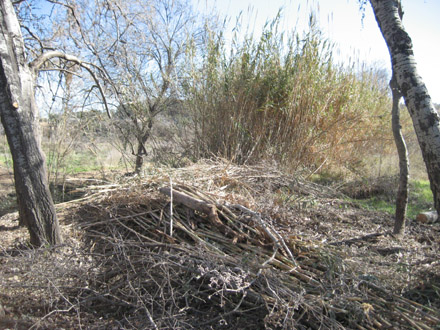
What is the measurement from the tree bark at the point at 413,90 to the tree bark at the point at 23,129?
3.08 meters

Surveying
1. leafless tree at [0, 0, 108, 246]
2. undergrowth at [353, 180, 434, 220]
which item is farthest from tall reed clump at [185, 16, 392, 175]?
leafless tree at [0, 0, 108, 246]

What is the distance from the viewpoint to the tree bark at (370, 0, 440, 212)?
7.46ft

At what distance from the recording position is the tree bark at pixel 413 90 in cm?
227

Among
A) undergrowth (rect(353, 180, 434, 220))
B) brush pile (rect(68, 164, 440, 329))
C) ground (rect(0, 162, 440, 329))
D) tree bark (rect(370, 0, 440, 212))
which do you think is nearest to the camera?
brush pile (rect(68, 164, 440, 329))

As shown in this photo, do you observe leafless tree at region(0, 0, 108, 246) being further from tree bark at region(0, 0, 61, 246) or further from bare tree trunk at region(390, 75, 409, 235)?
bare tree trunk at region(390, 75, 409, 235)

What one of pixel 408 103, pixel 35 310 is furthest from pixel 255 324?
pixel 408 103

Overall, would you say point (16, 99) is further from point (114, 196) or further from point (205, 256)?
point (205, 256)

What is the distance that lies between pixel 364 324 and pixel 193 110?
418cm

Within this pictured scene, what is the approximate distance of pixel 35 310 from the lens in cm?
222

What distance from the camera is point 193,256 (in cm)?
237

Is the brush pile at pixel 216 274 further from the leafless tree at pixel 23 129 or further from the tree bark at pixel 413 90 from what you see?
the tree bark at pixel 413 90

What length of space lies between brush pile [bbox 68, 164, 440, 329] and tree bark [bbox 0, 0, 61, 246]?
54cm

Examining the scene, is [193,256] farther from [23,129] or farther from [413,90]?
[413,90]

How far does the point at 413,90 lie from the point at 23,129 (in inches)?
126
